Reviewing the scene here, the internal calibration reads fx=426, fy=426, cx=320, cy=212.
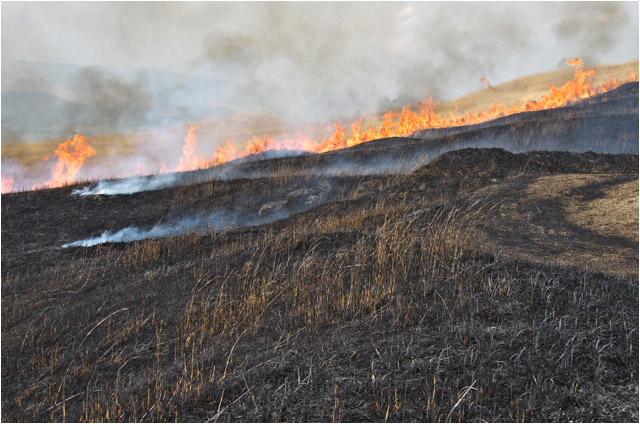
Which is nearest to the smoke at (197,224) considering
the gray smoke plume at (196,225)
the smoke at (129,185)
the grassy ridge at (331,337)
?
the gray smoke plume at (196,225)

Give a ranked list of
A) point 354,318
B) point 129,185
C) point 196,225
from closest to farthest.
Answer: point 354,318 < point 196,225 < point 129,185

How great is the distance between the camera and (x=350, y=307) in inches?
208

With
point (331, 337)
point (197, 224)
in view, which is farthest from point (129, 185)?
point (331, 337)

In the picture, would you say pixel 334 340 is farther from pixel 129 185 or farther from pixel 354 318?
A: pixel 129 185

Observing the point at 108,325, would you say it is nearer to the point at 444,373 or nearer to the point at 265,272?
the point at 265,272

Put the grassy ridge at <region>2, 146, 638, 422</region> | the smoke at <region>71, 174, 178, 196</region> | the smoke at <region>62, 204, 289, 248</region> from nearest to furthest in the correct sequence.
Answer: the grassy ridge at <region>2, 146, 638, 422</region>, the smoke at <region>62, 204, 289, 248</region>, the smoke at <region>71, 174, 178, 196</region>

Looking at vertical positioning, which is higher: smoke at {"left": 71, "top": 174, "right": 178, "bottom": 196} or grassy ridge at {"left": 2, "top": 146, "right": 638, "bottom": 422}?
smoke at {"left": 71, "top": 174, "right": 178, "bottom": 196}

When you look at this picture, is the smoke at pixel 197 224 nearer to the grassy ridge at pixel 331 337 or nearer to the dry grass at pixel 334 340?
the grassy ridge at pixel 331 337

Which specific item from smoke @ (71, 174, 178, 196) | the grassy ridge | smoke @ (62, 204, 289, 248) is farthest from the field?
smoke @ (71, 174, 178, 196)

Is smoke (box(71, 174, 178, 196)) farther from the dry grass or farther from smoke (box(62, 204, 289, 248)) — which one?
the dry grass

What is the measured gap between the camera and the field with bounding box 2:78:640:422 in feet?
11.3

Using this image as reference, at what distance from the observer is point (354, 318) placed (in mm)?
5039

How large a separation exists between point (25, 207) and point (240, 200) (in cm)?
783

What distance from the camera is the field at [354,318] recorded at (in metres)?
3.44
